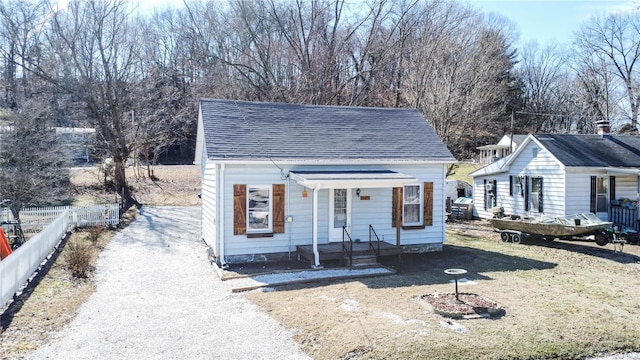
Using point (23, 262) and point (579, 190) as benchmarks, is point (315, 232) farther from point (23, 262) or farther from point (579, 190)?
point (579, 190)

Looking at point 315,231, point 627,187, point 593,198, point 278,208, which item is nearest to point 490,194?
point 593,198

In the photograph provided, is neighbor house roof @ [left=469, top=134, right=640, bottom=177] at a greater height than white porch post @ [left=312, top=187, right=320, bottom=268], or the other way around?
neighbor house roof @ [left=469, top=134, right=640, bottom=177]

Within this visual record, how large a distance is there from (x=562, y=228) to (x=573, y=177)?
10.5ft

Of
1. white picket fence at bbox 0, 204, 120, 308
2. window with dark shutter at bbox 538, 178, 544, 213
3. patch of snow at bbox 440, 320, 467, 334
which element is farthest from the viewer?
window with dark shutter at bbox 538, 178, 544, 213

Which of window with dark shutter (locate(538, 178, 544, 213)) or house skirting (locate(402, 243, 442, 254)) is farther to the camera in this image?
window with dark shutter (locate(538, 178, 544, 213))

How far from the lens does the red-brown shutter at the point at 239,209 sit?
41.2ft

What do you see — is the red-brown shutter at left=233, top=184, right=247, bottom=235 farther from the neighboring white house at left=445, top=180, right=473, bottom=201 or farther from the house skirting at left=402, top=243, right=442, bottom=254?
the neighboring white house at left=445, top=180, right=473, bottom=201

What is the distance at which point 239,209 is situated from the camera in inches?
495

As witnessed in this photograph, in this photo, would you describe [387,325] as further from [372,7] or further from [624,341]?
[372,7]

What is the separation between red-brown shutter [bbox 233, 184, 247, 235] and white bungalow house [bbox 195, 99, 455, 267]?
1.1 inches

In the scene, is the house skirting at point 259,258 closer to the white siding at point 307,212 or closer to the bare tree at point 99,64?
the white siding at point 307,212

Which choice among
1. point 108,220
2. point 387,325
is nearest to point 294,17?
Result: point 108,220

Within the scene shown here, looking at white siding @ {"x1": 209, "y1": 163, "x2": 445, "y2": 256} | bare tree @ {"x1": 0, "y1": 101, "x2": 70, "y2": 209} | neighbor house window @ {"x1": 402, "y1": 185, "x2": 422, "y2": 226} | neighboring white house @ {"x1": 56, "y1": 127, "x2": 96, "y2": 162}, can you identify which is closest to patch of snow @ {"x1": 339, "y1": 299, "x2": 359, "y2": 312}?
white siding @ {"x1": 209, "y1": 163, "x2": 445, "y2": 256}

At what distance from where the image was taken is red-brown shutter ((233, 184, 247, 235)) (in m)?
12.5
